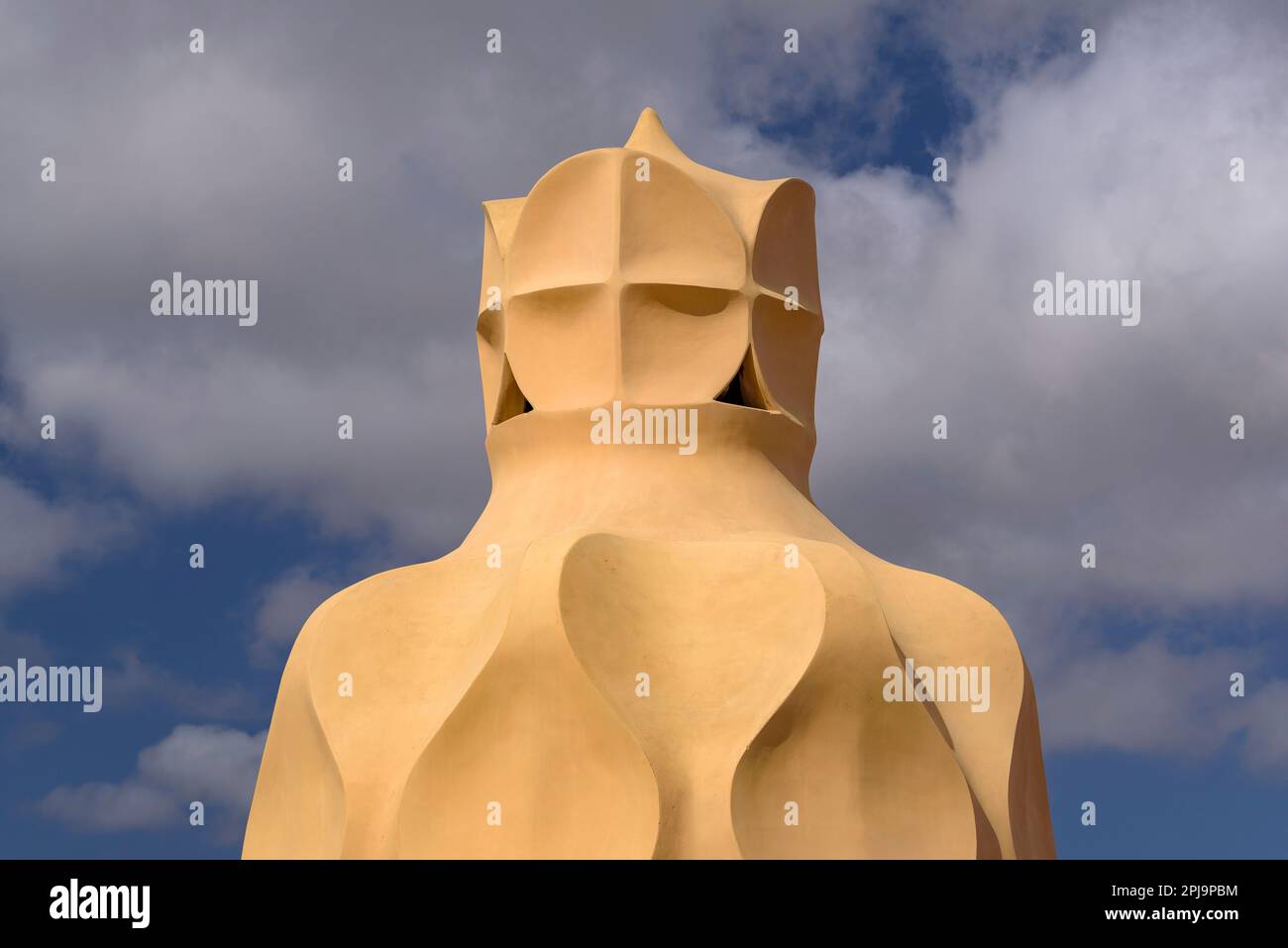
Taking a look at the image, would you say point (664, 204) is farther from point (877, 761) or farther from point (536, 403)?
point (877, 761)

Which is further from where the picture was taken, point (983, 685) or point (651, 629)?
point (983, 685)

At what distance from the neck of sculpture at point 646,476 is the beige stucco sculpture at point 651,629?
0.09 ft

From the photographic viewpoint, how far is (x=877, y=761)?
16109 millimetres

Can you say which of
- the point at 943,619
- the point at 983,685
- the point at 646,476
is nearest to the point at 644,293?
the point at 646,476

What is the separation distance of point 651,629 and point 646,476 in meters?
2.09

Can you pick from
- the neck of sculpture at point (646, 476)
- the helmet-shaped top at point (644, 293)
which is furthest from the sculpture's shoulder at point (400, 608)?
the helmet-shaped top at point (644, 293)

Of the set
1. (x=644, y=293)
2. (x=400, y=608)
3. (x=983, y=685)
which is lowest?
(x=983, y=685)

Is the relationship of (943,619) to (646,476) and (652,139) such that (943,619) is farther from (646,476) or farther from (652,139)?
(652,139)

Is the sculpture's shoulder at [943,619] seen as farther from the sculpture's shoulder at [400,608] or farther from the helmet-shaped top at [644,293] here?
the sculpture's shoulder at [400,608]

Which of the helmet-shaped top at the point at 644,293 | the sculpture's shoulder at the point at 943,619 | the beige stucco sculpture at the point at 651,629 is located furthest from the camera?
the helmet-shaped top at the point at 644,293

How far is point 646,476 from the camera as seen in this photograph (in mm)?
18062

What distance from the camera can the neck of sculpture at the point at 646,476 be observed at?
58.2ft
